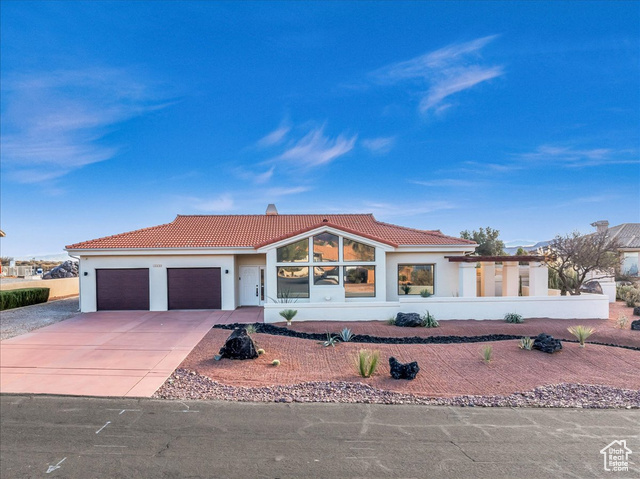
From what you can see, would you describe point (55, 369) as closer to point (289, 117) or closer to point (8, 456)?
point (8, 456)

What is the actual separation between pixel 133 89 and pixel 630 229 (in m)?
48.5

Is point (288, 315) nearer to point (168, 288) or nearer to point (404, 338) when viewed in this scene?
point (404, 338)

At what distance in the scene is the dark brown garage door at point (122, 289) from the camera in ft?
56.5

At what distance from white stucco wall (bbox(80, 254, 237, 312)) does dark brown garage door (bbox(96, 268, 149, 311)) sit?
0.78 feet

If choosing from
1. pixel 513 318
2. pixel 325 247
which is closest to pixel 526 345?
pixel 513 318

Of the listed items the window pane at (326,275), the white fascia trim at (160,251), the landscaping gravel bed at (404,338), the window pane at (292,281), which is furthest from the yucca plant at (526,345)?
the white fascia trim at (160,251)

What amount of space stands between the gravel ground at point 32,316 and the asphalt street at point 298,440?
8.51m

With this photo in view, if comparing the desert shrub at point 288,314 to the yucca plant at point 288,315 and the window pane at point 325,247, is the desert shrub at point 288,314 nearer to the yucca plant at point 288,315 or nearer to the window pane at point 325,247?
the yucca plant at point 288,315

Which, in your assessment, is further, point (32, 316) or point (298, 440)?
point (32, 316)

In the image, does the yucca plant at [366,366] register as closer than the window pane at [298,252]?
Yes

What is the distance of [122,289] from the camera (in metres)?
17.3

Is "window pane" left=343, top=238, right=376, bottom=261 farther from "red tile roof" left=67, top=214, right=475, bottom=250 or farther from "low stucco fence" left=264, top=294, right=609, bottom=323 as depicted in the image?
"low stucco fence" left=264, top=294, right=609, bottom=323

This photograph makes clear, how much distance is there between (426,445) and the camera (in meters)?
5.30
